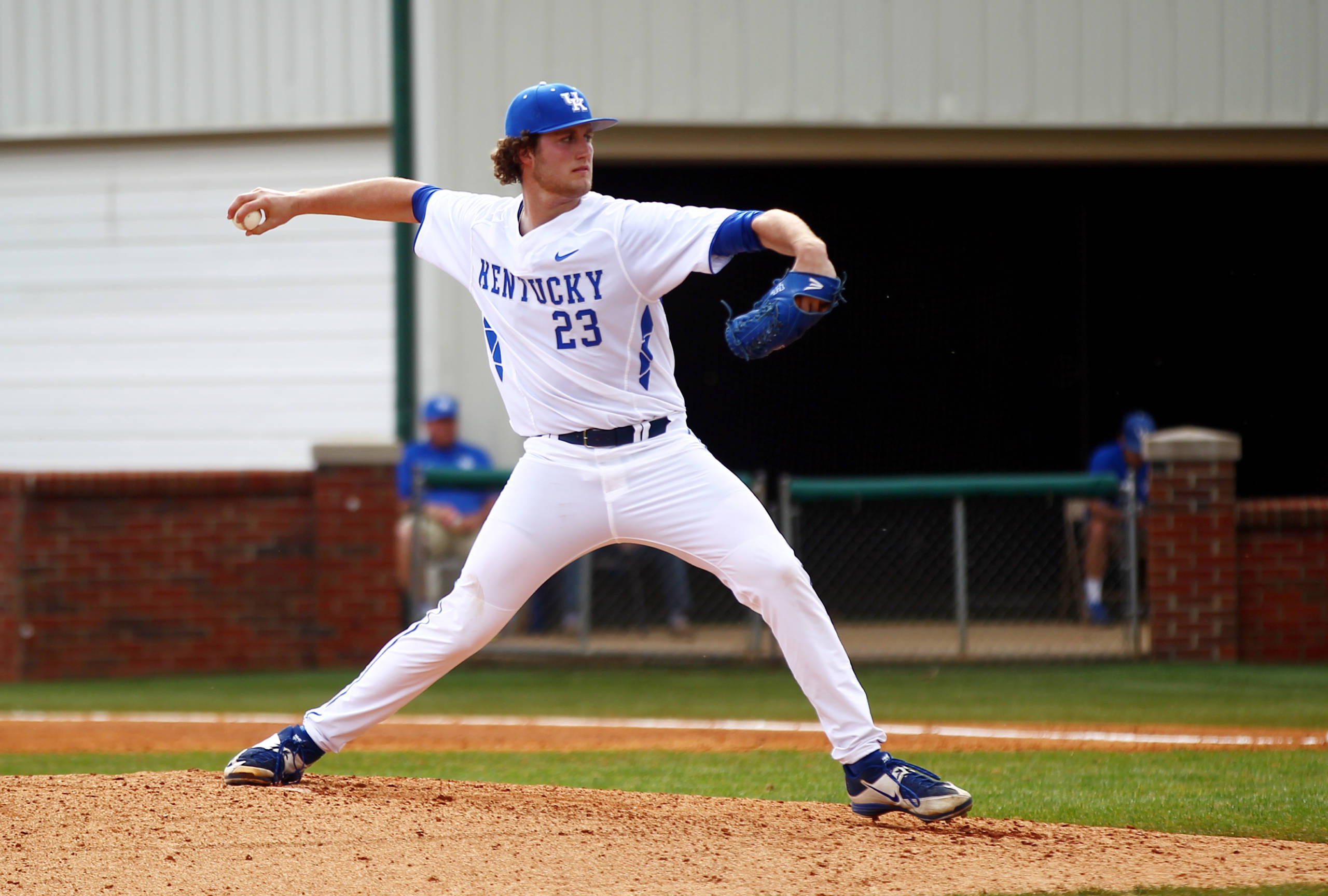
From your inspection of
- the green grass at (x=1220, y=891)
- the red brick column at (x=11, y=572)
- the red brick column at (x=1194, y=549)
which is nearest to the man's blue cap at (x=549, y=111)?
the green grass at (x=1220, y=891)

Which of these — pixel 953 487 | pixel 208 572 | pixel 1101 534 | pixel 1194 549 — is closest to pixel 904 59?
pixel 953 487

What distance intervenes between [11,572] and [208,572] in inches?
52.3

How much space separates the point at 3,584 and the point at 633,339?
7.63 metres

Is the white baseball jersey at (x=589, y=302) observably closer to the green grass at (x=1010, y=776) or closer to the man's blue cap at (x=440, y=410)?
the green grass at (x=1010, y=776)

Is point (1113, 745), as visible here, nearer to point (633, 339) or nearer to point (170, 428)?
point (633, 339)

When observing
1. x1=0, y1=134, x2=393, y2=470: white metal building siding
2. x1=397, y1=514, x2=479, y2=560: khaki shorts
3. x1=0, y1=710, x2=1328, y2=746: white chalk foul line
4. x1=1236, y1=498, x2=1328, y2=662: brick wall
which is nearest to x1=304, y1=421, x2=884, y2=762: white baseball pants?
x1=0, y1=710, x2=1328, y2=746: white chalk foul line

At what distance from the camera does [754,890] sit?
3.78 meters

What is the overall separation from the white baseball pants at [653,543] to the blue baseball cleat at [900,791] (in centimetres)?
6

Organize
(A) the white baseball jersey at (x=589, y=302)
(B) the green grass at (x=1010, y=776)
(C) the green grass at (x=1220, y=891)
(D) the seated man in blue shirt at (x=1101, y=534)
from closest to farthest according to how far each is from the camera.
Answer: (C) the green grass at (x=1220, y=891)
(A) the white baseball jersey at (x=589, y=302)
(B) the green grass at (x=1010, y=776)
(D) the seated man in blue shirt at (x=1101, y=534)

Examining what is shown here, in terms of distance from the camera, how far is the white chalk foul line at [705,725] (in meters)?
7.10

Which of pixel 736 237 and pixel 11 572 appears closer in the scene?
pixel 736 237

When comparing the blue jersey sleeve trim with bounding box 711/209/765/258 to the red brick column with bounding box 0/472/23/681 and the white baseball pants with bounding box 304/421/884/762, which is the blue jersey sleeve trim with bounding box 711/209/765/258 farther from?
the red brick column with bounding box 0/472/23/681

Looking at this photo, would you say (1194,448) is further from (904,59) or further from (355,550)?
(355,550)

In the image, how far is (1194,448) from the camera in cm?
1045
